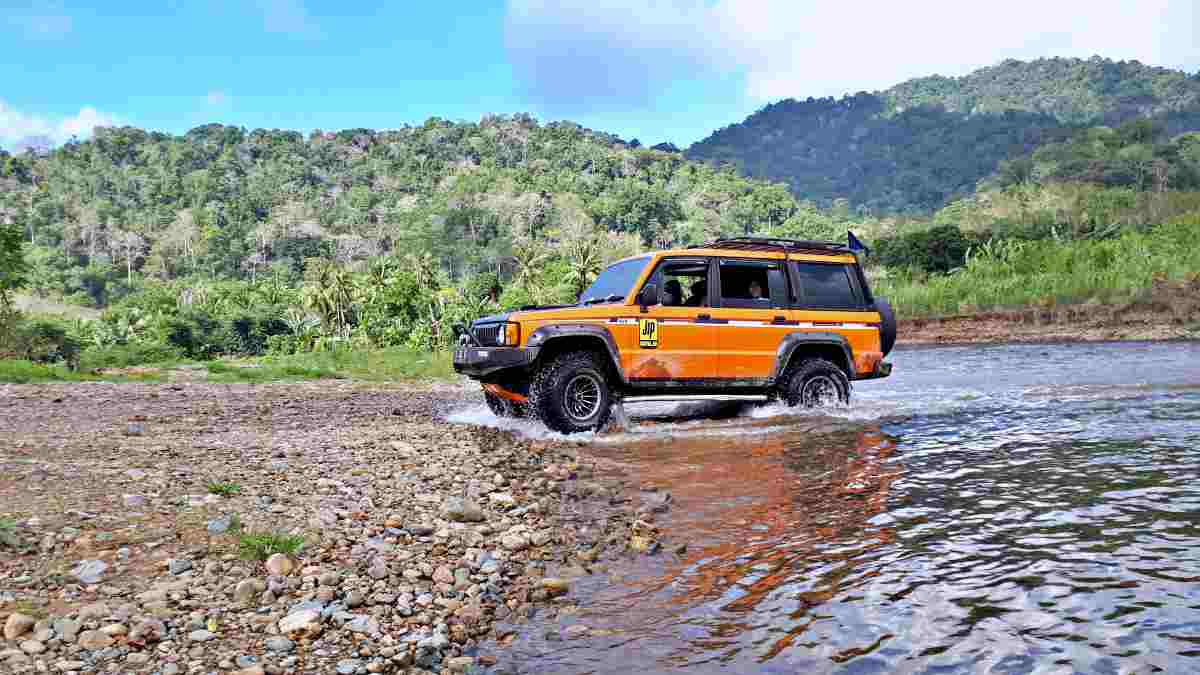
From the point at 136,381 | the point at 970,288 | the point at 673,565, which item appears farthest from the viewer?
the point at 970,288

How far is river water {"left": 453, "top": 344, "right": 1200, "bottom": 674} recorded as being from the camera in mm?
3832

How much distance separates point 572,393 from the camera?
10250mm

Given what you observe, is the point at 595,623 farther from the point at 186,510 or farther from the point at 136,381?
the point at 136,381

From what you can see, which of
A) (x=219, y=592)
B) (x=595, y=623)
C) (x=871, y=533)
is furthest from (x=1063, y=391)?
(x=219, y=592)

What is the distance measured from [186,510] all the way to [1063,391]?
556 inches

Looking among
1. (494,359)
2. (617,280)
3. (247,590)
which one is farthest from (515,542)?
(617,280)

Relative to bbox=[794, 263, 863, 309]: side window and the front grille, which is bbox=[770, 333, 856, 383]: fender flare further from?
the front grille

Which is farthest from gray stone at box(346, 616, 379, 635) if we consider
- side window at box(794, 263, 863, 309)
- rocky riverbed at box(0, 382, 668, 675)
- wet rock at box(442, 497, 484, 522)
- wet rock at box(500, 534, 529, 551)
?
side window at box(794, 263, 863, 309)

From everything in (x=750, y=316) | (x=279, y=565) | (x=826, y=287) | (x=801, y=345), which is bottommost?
(x=279, y=565)

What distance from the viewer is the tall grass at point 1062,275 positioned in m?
41.2

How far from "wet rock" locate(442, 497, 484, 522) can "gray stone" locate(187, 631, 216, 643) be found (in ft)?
7.47

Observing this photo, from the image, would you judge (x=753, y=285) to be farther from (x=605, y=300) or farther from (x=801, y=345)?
(x=605, y=300)

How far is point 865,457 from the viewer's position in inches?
339

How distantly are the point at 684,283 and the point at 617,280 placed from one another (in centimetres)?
84
